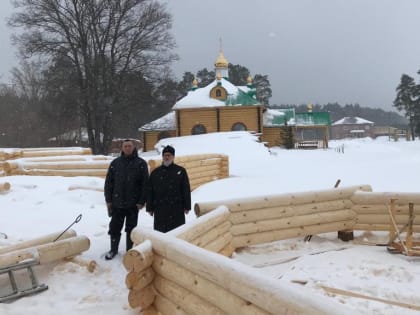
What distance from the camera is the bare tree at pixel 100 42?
2653 centimetres

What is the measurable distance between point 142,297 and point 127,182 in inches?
80.2

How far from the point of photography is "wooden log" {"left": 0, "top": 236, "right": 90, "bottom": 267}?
5.05 metres

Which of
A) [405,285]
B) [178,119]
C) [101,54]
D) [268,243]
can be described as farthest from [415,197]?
[178,119]

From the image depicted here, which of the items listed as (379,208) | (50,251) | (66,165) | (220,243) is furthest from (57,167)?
(379,208)

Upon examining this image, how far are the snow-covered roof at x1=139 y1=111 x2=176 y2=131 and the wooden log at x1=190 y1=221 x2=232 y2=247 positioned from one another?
29.6 metres

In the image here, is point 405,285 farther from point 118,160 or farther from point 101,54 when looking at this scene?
point 101,54

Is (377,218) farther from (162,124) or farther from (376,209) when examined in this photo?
(162,124)

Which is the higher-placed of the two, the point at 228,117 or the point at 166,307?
the point at 228,117

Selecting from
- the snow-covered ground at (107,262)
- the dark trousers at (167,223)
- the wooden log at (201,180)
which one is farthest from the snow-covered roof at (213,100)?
the dark trousers at (167,223)

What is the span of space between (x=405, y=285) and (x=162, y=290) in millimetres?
3353

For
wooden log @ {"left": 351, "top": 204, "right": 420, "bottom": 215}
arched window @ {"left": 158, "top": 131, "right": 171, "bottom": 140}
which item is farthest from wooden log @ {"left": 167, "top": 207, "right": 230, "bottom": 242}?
arched window @ {"left": 158, "top": 131, "right": 171, "bottom": 140}

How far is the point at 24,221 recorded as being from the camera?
7.30 m

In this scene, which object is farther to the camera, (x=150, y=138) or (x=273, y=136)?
(x=150, y=138)

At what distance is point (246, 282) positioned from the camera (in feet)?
9.51
